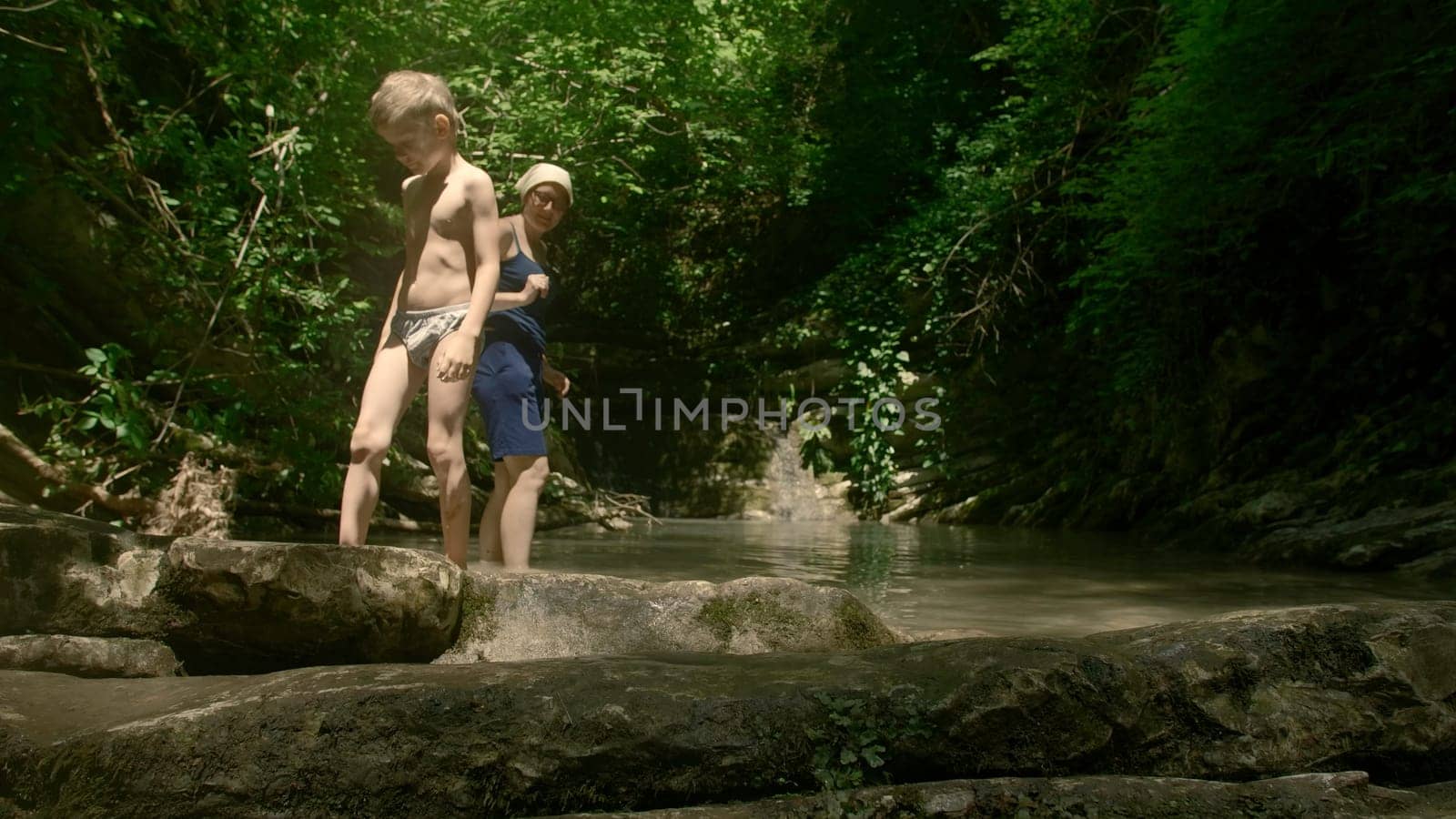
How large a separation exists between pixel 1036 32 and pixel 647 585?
9716 millimetres

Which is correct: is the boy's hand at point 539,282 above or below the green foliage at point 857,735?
above

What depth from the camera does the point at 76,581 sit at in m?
2.55

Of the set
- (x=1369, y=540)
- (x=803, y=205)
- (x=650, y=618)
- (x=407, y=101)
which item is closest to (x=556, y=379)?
(x=407, y=101)

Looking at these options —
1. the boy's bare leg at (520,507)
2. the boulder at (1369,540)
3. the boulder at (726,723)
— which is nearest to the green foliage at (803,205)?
the boulder at (1369,540)

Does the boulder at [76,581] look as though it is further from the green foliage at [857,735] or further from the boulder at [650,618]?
the green foliage at [857,735]

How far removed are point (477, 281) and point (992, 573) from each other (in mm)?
3290

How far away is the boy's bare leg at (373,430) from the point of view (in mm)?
3148

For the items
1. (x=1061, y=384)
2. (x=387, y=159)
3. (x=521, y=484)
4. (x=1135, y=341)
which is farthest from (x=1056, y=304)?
(x=521, y=484)

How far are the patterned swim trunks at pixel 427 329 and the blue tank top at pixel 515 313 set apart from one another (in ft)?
1.55

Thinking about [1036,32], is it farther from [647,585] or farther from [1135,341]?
[647,585]

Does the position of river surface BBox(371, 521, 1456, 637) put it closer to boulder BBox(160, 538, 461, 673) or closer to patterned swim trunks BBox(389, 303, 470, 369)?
patterned swim trunks BBox(389, 303, 470, 369)

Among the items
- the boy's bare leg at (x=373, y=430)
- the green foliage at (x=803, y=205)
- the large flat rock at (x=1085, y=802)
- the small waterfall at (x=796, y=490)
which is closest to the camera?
the large flat rock at (x=1085, y=802)

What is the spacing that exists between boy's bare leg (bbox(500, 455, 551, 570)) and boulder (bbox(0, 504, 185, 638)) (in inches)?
51.0

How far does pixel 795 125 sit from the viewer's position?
15078 millimetres
